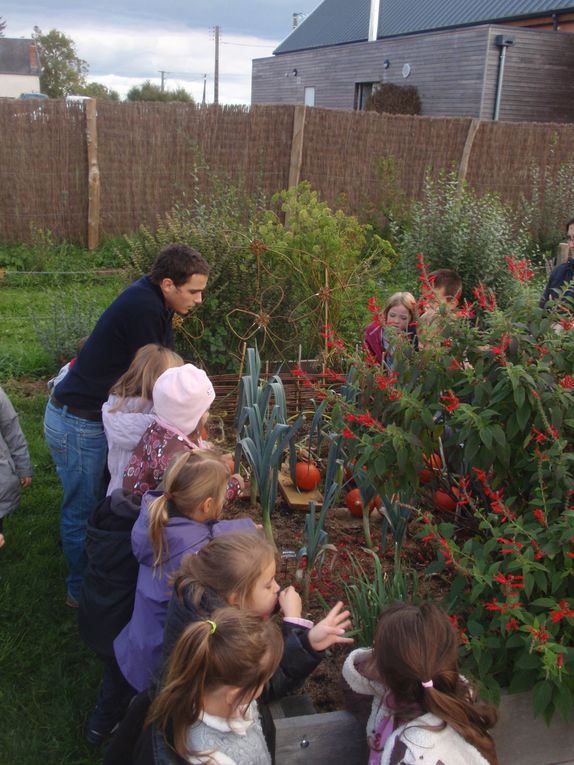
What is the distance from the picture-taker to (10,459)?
318 cm

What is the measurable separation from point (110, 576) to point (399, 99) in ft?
75.2

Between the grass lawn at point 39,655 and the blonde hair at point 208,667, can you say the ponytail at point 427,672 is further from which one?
the grass lawn at point 39,655

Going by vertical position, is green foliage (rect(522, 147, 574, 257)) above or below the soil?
above

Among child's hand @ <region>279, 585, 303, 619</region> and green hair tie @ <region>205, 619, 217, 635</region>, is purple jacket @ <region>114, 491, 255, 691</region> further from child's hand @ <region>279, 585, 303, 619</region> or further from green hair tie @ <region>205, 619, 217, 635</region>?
green hair tie @ <region>205, 619, 217, 635</region>

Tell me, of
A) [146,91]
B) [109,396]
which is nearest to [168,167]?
[109,396]

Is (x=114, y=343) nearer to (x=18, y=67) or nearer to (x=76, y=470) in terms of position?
(x=76, y=470)

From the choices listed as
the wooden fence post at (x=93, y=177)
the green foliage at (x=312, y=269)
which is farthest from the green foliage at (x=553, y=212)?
the green foliage at (x=312, y=269)

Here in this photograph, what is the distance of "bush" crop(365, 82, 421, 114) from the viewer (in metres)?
23.0

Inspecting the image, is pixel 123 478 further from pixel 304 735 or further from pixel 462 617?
pixel 462 617

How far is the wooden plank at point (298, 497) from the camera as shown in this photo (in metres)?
3.66

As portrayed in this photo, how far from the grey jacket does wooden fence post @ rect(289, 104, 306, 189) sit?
8.44 m

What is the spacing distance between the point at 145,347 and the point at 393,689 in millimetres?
1598

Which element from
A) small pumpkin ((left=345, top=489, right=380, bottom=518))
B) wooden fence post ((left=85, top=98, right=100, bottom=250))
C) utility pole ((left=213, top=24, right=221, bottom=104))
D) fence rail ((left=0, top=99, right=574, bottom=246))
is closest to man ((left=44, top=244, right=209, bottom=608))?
small pumpkin ((left=345, top=489, right=380, bottom=518))

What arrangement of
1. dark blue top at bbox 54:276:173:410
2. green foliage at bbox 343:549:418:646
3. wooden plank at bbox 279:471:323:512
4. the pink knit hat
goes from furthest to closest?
1. wooden plank at bbox 279:471:323:512
2. dark blue top at bbox 54:276:173:410
3. the pink knit hat
4. green foliage at bbox 343:549:418:646
